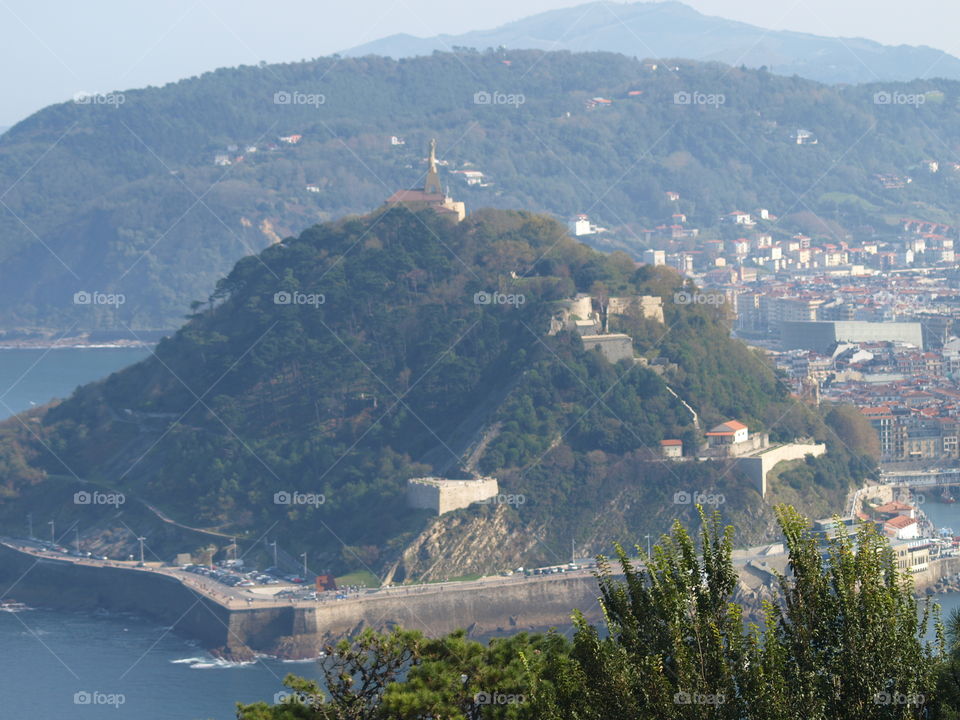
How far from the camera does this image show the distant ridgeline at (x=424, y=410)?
151 ft

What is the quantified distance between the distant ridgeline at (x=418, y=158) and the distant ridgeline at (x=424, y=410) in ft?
192

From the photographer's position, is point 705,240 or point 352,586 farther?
point 705,240

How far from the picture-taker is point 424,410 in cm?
5134

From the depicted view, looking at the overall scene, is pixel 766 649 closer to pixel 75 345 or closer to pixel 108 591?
pixel 108 591

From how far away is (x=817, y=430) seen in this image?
5112cm

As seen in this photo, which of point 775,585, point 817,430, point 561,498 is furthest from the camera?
point 817,430

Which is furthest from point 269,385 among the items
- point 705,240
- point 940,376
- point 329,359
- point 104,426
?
point 705,240

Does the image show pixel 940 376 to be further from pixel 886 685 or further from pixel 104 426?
pixel 886 685

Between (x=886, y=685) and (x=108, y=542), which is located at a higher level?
(x=886, y=685)

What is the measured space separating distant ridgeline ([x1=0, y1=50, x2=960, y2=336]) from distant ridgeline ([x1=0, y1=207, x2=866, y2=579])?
58.5m

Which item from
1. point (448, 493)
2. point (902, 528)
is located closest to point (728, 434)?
point (902, 528)

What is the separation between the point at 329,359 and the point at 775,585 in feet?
53.8

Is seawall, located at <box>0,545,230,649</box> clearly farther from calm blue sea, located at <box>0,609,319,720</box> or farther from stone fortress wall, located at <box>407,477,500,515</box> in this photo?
stone fortress wall, located at <box>407,477,500,515</box>

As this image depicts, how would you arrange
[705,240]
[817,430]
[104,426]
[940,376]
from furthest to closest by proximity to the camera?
1. [705,240]
2. [940,376]
3. [104,426]
4. [817,430]
